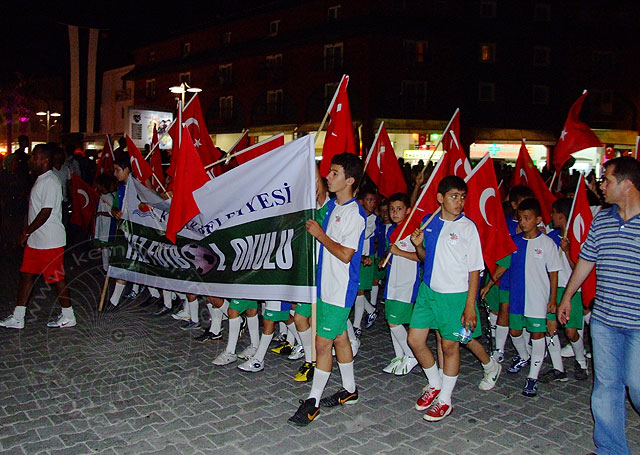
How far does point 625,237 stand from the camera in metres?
3.99

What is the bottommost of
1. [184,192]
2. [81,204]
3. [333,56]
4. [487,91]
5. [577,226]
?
[81,204]

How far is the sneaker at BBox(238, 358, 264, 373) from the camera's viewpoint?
6164 millimetres

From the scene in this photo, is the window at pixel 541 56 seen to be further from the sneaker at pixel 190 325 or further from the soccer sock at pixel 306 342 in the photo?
the soccer sock at pixel 306 342

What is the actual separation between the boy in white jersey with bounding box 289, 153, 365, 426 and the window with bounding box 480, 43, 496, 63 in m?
33.1

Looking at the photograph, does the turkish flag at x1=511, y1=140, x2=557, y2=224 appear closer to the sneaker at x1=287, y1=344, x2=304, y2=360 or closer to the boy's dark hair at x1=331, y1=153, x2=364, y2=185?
the boy's dark hair at x1=331, y1=153, x2=364, y2=185

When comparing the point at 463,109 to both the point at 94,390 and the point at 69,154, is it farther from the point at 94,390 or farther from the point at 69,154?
the point at 94,390

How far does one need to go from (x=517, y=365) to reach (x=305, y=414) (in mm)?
2772

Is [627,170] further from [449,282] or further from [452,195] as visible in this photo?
[449,282]

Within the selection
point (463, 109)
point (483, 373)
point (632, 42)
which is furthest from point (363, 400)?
point (632, 42)

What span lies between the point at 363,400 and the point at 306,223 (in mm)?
1810

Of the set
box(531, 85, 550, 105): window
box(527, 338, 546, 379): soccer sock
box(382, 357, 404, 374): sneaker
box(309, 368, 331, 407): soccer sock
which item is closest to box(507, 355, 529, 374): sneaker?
box(527, 338, 546, 379): soccer sock

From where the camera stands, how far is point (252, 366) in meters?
6.18

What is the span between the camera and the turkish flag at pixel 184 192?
5816mm

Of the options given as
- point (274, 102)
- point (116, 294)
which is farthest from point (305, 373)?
point (274, 102)
